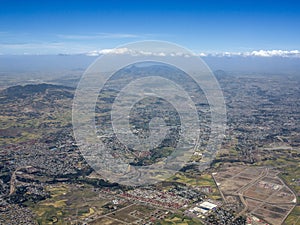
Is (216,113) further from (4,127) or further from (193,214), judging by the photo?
(193,214)

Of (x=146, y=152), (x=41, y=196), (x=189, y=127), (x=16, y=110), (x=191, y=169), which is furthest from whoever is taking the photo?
→ (x=16, y=110)

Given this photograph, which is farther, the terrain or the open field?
the open field

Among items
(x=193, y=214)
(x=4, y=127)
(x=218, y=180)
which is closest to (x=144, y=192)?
(x=193, y=214)

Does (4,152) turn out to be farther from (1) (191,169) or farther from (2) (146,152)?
(1) (191,169)

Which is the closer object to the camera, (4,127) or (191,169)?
(191,169)

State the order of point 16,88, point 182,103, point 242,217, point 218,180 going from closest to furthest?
1. point 242,217
2. point 218,180
3. point 182,103
4. point 16,88

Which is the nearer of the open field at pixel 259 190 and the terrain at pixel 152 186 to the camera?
the terrain at pixel 152 186

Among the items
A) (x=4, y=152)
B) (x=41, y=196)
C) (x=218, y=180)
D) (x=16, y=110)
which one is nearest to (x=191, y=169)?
(x=218, y=180)

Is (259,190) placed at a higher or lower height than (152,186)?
lower

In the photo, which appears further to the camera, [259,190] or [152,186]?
[152,186]
